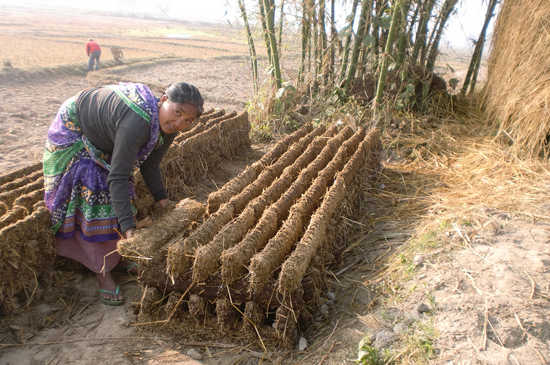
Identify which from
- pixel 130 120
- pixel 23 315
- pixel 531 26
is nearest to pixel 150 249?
pixel 130 120

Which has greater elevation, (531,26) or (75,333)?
(531,26)

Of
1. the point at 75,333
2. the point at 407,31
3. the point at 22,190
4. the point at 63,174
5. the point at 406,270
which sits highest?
the point at 407,31

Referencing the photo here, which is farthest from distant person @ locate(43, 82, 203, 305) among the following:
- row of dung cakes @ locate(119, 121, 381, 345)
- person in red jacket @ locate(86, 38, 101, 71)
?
person in red jacket @ locate(86, 38, 101, 71)

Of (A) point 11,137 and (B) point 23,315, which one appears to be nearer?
(B) point 23,315

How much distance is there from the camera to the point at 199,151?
168 inches

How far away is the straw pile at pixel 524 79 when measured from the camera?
3.69 metres

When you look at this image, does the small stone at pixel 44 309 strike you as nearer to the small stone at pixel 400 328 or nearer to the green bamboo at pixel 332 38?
the small stone at pixel 400 328

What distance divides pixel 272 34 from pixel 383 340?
449cm

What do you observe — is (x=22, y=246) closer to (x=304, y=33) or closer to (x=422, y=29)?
(x=304, y=33)

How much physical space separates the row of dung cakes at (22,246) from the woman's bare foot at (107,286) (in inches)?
15.0

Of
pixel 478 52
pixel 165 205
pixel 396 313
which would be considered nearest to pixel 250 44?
pixel 478 52

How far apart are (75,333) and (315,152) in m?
2.46

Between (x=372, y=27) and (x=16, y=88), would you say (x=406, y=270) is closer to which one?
(x=372, y=27)

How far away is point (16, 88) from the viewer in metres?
7.95
